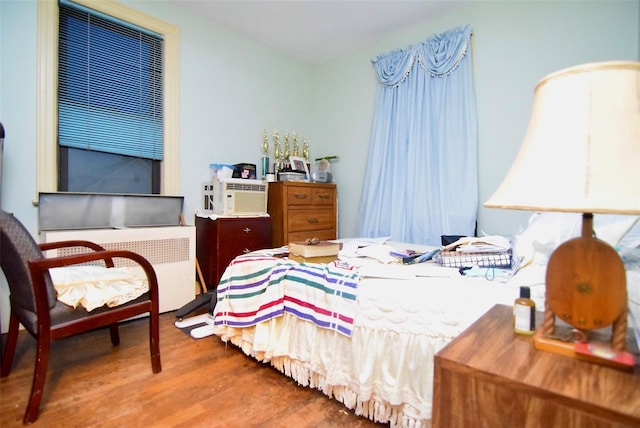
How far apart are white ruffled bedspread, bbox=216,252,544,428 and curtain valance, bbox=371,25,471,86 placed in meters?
2.26

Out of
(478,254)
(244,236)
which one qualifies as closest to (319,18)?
(244,236)

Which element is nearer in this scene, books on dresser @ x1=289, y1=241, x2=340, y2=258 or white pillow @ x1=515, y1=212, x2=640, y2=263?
white pillow @ x1=515, y1=212, x2=640, y2=263

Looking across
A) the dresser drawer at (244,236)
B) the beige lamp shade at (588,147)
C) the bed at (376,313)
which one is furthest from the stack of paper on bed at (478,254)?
the dresser drawer at (244,236)

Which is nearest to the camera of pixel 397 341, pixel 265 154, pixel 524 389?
pixel 524 389

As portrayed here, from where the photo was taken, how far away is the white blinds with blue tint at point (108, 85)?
237 cm

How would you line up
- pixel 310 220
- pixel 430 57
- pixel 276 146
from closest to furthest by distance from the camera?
1. pixel 430 57
2. pixel 310 220
3. pixel 276 146

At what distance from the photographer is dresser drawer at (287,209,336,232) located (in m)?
3.18

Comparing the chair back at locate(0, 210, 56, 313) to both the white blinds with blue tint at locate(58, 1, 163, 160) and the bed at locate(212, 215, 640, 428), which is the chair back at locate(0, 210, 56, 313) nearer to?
the bed at locate(212, 215, 640, 428)

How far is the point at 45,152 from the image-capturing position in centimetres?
223

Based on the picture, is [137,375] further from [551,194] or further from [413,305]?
[551,194]

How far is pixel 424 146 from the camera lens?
3.04 meters

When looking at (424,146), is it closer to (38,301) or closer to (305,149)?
(305,149)

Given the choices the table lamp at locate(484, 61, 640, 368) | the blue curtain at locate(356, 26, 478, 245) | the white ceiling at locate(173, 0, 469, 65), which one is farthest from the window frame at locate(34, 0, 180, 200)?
the table lamp at locate(484, 61, 640, 368)

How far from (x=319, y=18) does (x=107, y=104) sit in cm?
200
